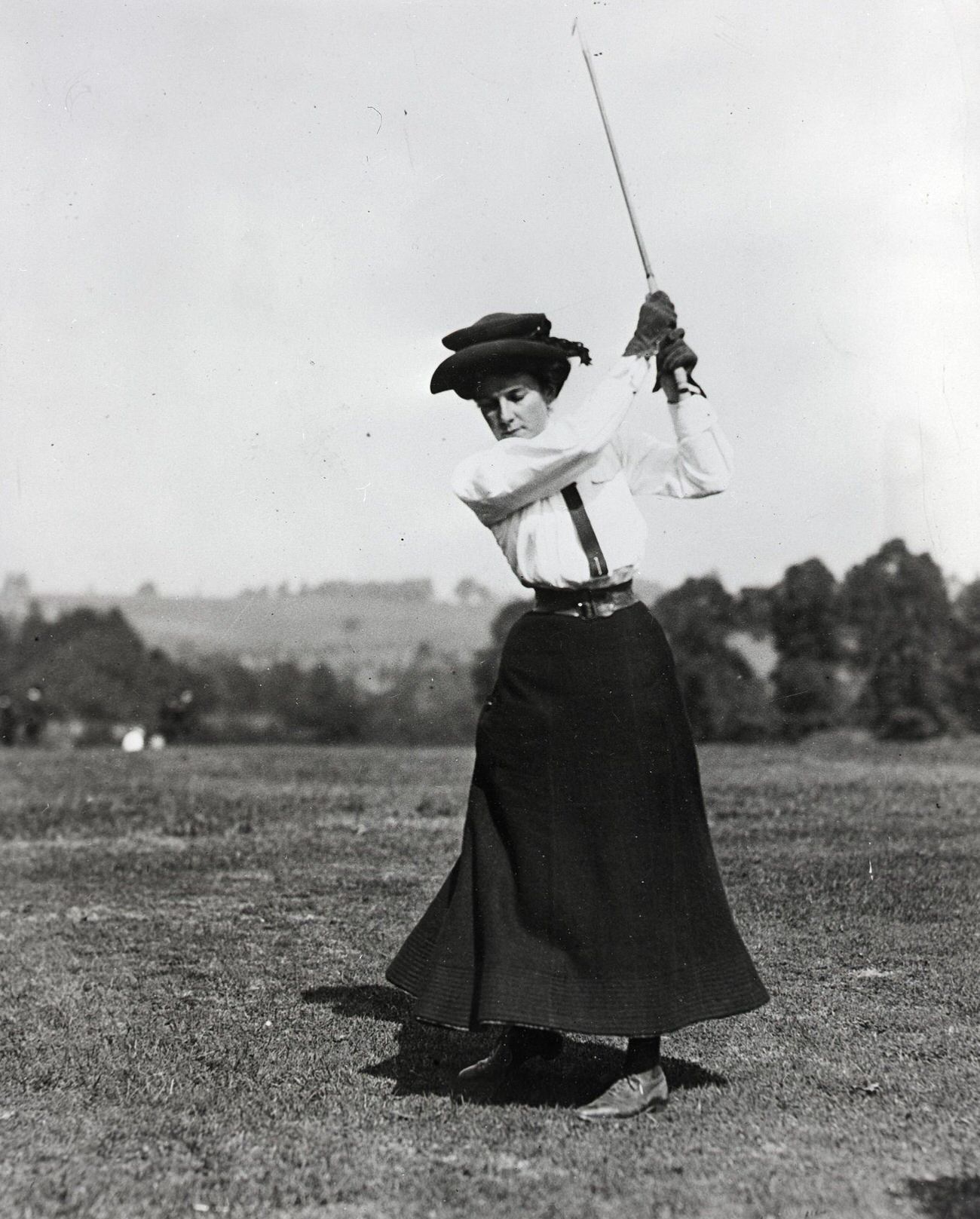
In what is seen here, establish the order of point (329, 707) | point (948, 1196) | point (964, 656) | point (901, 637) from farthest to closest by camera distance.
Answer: point (329, 707)
point (964, 656)
point (901, 637)
point (948, 1196)

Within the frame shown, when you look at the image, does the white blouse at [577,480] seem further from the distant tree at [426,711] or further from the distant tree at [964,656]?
the distant tree at [426,711]

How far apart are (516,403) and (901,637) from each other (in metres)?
21.1

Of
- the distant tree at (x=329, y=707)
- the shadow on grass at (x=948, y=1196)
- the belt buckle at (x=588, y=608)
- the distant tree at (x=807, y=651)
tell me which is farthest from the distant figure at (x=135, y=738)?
the shadow on grass at (x=948, y=1196)

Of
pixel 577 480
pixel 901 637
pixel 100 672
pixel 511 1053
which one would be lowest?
pixel 511 1053

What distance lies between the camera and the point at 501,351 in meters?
4.37

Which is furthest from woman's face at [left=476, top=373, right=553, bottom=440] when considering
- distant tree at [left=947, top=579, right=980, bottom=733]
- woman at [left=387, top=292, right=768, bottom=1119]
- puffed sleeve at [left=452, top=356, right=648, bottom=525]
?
distant tree at [left=947, top=579, right=980, bottom=733]

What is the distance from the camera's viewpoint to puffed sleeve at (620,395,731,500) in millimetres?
4402

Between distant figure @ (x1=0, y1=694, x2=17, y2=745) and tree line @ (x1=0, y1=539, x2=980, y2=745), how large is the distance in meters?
4.10

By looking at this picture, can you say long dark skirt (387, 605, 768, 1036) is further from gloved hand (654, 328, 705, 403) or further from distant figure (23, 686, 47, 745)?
distant figure (23, 686, 47, 745)

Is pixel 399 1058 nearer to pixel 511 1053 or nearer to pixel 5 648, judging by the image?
pixel 511 1053

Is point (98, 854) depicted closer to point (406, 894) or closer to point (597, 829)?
point (406, 894)

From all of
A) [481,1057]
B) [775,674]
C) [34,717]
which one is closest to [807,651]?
[775,674]

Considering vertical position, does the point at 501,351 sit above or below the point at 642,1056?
above

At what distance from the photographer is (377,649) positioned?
82.1ft
